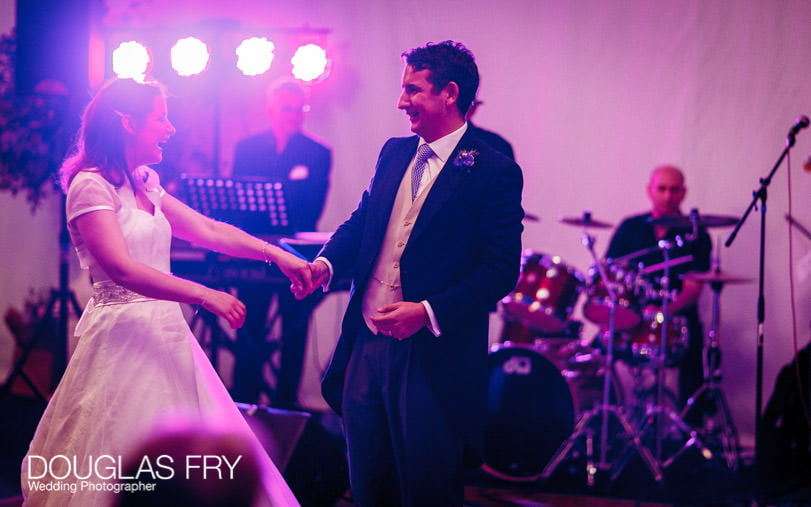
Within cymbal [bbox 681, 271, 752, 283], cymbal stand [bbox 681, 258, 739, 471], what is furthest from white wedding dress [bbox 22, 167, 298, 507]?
cymbal stand [bbox 681, 258, 739, 471]

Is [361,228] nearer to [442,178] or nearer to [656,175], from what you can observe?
[442,178]

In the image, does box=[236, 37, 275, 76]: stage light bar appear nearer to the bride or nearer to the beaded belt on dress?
the bride

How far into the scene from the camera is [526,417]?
4.79 meters

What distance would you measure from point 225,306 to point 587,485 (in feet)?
10.0

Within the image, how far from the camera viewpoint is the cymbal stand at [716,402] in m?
5.29

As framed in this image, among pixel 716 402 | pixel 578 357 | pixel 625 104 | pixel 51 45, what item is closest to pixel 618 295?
pixel 578 357

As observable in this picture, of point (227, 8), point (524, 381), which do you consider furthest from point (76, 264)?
point (524, 381)

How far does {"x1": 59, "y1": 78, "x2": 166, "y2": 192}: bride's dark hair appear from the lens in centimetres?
269

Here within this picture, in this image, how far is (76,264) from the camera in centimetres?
712

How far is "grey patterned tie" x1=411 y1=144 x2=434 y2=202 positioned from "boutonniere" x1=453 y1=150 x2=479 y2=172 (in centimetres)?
11

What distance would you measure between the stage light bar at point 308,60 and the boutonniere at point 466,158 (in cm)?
401

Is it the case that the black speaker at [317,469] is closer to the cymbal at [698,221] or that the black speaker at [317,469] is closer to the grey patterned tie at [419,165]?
the grey patterned tie at [419,165]

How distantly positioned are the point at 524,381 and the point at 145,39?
14.0ft

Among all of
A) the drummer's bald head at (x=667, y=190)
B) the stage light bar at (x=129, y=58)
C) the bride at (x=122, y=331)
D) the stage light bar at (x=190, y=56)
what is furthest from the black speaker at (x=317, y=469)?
the stage light bar at (x=129, y=58)
